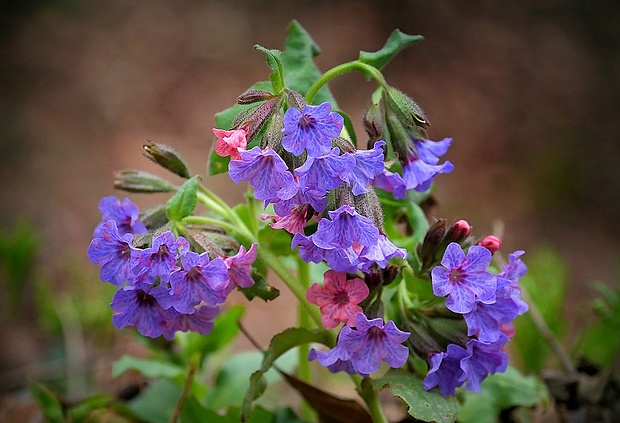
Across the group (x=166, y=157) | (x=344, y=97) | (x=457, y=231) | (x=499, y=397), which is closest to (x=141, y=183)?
(x=166, y=157)

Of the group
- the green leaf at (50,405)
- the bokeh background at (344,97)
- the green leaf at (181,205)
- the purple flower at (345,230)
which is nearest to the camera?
the purple flower at (345,230)

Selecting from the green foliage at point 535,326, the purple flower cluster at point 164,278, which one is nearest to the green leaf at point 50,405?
the purple flower cluster at point 164,278

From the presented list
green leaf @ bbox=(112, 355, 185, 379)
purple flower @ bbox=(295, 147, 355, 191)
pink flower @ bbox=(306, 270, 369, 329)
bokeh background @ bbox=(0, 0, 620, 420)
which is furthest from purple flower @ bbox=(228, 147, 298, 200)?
Answer: bokeh background @ bbox=(0, 0, 620, 420)

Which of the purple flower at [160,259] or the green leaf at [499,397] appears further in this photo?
the green leaf at [499,397]

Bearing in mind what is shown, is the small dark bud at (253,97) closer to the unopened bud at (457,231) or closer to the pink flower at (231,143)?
the pink flower at (231,143)

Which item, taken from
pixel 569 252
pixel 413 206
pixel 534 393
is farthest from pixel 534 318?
pixel 569 252

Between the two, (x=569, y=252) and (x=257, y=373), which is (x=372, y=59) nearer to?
(x=257, y=373)

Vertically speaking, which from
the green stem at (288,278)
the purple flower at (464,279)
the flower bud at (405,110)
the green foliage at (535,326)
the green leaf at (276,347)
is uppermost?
the flower bud at (405,110)
